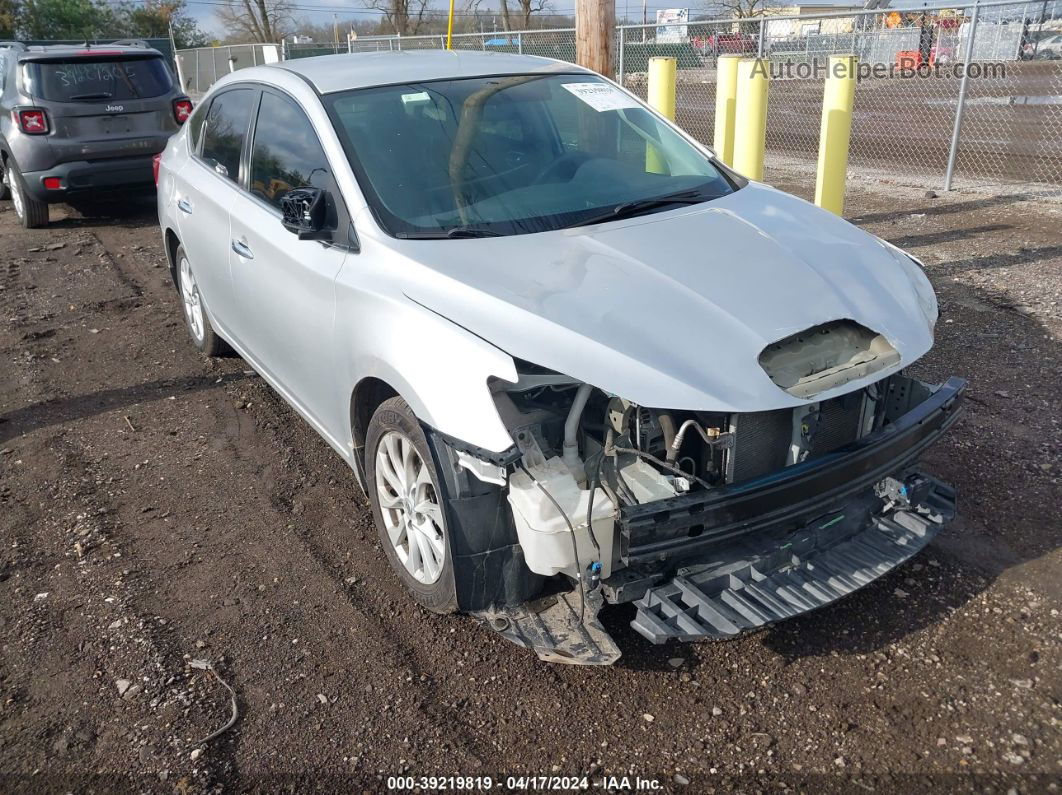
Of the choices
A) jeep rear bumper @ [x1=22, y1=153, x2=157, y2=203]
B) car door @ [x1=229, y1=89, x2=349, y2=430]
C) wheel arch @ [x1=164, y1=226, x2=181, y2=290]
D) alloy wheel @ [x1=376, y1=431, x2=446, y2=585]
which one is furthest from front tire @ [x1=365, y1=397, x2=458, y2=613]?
jeep rear bumper @ [x1=22, y1=153, x2=157, y2=203]

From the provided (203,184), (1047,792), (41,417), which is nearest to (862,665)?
(1047,792)

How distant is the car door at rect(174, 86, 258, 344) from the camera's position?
15.2 ft

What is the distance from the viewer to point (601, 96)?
442 cm

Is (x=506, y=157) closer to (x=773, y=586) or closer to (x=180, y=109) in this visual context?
(x=773, y=586)

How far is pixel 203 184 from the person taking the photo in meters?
4.99

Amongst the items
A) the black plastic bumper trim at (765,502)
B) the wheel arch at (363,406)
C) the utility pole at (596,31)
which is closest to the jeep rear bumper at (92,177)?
the utility pole at (596,31)

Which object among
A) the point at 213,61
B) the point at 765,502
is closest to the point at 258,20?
the point at 213,61

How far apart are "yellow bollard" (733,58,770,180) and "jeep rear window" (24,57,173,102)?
21.4 feet

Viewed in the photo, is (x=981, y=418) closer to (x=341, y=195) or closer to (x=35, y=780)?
(x=341, y=195)

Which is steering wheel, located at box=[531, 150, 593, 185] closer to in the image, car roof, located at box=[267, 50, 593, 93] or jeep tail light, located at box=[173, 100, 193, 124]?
car roof, located at box=[267, 50, 593, 93]

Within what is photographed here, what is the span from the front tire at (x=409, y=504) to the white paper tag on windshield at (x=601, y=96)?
2.04 metres

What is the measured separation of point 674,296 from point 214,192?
9.80ft

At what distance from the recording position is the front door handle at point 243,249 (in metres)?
4.23

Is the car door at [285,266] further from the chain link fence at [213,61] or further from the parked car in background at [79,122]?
the chain link fence at [213,61]
